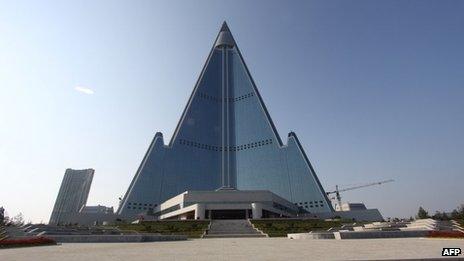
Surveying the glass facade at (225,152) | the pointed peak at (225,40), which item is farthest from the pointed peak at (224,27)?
the glass facade at (225,152)

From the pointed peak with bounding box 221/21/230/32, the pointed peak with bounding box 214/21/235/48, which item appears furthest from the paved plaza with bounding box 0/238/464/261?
the pointed peak with bounding box 221/21/230/32

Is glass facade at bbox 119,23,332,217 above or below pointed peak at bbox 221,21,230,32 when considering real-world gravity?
below

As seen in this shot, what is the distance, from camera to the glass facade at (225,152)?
71.8m

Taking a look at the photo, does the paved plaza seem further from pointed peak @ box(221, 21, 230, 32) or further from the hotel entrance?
pointed peak @ box(221, 21, 230, 32)

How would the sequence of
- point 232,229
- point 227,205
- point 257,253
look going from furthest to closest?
1. point 227,205
2. point 232,229
3. point 257,253

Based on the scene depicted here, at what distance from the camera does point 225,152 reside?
287 feet

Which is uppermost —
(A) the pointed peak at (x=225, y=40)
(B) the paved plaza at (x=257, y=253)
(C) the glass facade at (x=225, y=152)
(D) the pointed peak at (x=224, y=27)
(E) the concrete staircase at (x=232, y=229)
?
(D) the pointed peak at (x=224, y=27)

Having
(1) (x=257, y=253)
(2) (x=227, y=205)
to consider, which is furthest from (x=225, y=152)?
(1) (x=257, y=253)

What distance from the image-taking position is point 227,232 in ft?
111

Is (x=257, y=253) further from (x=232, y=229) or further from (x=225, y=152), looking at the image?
(x=225, y=152)

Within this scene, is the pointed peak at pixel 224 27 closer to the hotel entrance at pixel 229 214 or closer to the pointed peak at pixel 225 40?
the pointed peak at pixel 225 40

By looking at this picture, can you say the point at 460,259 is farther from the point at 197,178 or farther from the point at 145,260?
the point at 197,178

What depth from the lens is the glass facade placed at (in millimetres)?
71750

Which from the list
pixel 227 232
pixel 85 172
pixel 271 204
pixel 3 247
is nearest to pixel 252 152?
pixel 271 204
